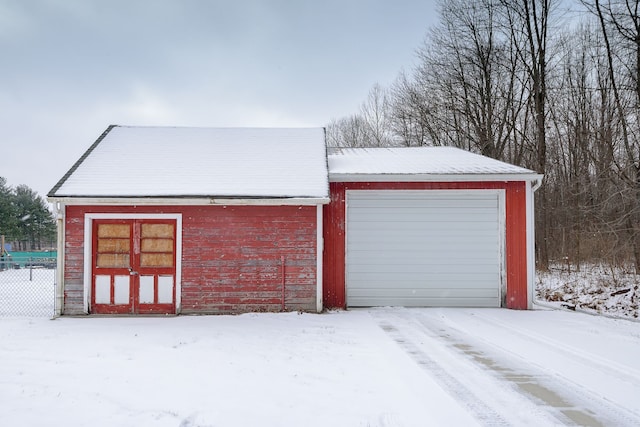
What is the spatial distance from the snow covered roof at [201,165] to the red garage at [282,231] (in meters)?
0.05

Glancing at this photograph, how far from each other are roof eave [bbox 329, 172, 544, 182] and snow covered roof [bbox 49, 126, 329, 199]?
53cm

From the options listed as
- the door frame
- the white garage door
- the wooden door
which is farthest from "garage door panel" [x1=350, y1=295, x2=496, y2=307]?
the wooden door

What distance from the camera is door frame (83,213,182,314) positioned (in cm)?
891

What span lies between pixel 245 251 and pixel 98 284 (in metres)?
3.11

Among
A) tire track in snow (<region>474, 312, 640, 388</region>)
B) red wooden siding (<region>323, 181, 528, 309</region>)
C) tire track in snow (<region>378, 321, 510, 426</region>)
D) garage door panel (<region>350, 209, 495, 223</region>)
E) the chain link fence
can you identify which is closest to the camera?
tire track in snow (<region>378, 321, 510, 426</region>)

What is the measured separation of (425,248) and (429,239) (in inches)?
8.8

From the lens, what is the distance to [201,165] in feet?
33.1

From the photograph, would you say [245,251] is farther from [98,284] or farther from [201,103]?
[201,103]

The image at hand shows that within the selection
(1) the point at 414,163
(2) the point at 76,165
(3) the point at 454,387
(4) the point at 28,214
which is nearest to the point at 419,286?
(1) the point at 414,163

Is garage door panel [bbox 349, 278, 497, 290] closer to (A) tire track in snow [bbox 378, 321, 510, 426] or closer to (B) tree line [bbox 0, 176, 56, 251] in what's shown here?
(A) tire track in snow [bbox 378, 321, 510, 426]

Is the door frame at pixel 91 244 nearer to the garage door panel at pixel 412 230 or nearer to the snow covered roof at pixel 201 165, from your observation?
the snow covered roof at pixel 201 165

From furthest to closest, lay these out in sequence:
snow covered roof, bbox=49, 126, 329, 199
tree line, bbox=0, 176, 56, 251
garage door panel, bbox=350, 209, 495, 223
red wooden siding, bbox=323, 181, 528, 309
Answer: tree line, bbox=0, 176, 56, 251 < garage door panel, bbox=350, 209, 495, 223 < red wooden siding, bbox=323, 181, 528, 309 < snow covered roof, bbox=49, 126, 329, 199

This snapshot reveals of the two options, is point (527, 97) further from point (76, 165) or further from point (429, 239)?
point (76, 165)

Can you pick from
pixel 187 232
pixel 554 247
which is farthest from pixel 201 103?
pixel 554 247
